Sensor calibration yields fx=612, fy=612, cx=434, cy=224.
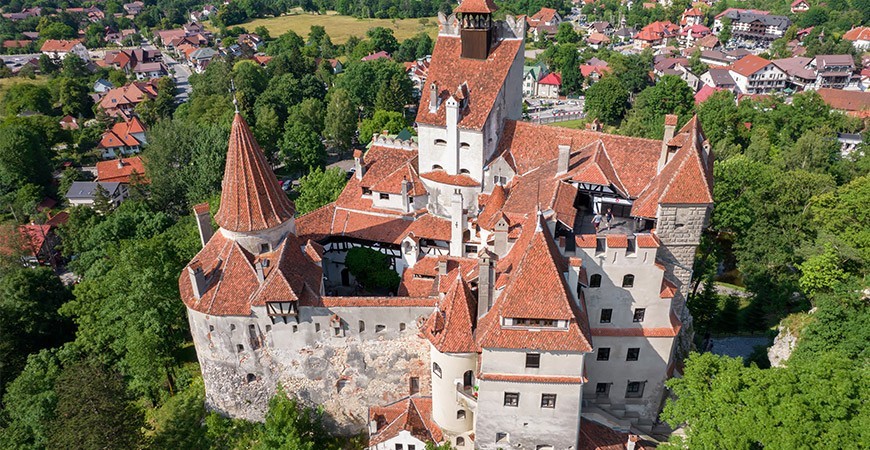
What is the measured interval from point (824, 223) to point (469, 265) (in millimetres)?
38189

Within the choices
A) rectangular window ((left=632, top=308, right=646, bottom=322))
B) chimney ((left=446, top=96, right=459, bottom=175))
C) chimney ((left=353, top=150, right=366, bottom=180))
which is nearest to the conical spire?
chimney ((left=353, top=150, right=366, bottom=180))

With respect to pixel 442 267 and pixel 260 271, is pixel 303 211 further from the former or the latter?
pixel 442 267

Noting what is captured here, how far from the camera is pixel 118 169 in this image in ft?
345

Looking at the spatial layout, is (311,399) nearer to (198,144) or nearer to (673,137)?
(673,137)

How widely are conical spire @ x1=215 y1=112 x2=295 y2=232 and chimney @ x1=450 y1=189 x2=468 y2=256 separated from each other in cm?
1289

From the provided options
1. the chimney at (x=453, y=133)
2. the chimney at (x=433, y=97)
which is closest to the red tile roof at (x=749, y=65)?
the chimney at (x=453, y=133)

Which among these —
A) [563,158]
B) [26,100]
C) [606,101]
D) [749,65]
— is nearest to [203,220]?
[563,158]

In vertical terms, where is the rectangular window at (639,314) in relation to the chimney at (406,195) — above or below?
below

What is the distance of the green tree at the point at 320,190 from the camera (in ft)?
229

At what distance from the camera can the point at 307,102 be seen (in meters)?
114

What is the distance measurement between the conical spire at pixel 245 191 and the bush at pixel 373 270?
8.84 meters

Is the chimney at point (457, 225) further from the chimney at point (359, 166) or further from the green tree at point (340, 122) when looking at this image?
the green tree at point (340, 122)

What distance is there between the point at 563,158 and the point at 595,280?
34.5 ft

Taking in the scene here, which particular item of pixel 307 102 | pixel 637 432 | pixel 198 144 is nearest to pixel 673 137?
pixel 637 432
